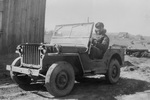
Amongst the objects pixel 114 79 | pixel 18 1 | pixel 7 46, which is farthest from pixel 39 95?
pixel 18 1

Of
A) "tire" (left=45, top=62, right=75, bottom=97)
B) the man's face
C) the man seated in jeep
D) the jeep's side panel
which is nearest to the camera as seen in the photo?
"tire" (left=45, top=62, right=75, bottom=97)

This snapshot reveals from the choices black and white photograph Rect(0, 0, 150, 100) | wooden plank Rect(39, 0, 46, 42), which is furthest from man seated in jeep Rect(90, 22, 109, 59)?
wooden plank Rect(39, 0, 46, 42)

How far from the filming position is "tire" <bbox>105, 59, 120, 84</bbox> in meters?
7.27

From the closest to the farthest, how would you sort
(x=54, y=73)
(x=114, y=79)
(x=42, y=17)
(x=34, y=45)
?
(x=54, y=73) → (x=34, y=45) → (x=114, y=79) → (x=42, y=17)

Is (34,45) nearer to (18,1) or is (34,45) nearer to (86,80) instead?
(86,80)

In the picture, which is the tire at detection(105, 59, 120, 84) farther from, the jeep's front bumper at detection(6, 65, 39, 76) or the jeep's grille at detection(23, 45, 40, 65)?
the jeep's front bumper at detection(6, 65, 39, 76)

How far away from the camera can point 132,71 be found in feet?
33.0

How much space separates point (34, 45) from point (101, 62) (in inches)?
91.0

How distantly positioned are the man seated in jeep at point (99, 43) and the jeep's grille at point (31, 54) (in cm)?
174

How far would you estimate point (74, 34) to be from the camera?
271 inches

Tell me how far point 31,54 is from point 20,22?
17.3 feet

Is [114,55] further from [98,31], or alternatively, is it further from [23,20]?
[23,20]

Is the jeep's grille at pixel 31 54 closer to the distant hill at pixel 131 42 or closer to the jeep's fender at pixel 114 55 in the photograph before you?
the jeep's fender at pixel 114 55

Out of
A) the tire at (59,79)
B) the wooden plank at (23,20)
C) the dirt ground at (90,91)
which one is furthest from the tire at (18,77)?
the wooden plank at (23,20)
